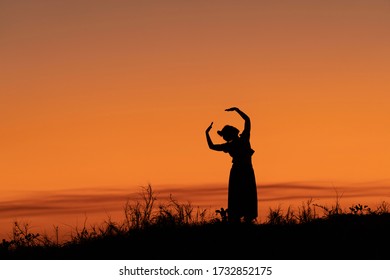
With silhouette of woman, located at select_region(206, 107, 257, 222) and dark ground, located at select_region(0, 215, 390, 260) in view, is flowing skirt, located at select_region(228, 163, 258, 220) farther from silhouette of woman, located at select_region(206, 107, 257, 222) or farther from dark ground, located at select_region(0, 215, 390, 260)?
dark ground, located at select_region(0, 215, 390, 260)

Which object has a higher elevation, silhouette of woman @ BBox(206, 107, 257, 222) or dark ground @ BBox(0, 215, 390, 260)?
silhouette of woman @ BBox(206, 107, 257, 222)

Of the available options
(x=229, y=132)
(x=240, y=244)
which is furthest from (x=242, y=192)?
(x=240, y=244)

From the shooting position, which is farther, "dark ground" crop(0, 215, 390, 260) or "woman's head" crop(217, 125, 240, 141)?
"woman's head" crop(217, 125, 240, 141)

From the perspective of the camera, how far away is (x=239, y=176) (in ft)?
56.2

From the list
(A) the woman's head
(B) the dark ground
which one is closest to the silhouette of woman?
(A) the woman's head

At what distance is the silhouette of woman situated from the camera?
17.0m

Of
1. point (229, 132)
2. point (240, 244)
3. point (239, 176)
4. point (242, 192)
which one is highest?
point (229, 132)

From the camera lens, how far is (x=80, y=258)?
1563cm

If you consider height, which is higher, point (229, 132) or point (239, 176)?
point (229, 132)

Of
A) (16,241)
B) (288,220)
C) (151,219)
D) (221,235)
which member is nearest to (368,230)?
(288,220)

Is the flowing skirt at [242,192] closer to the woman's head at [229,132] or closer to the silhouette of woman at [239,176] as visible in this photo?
the silhouette of woman at [239,176]

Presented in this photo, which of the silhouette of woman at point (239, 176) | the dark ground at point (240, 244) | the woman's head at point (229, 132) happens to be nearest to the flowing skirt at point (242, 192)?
the silhouette of woman at point (239, 176)

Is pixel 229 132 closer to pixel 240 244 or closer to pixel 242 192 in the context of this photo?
pixel 242 192
